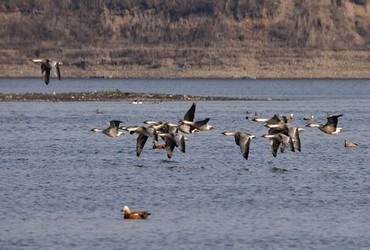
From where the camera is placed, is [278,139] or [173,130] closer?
[278,139]

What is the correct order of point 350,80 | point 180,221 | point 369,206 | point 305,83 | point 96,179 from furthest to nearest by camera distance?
1. point 350,80
2. point 305,83
3. point 96,179
4. point 369,206
5. point 180,221

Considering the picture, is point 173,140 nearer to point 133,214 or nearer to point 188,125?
point 188,125

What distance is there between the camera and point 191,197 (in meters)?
31.3

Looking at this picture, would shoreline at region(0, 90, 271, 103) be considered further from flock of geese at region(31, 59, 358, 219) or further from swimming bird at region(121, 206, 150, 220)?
swimming bird at region(121, 206, 150, 220)

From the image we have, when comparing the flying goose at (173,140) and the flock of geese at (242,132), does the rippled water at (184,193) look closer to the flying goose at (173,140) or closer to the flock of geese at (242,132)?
the flying goose at (173,140)

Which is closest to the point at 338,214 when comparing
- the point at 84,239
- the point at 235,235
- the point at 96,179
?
the point at 235,235

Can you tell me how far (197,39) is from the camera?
145m

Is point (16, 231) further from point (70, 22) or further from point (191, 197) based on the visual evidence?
point (70, 22)

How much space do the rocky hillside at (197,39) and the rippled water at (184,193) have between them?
3462 inches

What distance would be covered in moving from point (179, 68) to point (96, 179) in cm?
10845

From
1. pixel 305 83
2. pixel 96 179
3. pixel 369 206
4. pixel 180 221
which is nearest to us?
pixel 180 221

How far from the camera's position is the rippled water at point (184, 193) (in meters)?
25.5

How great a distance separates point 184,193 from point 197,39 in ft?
371

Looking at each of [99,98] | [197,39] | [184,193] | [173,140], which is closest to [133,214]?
[184,193]
